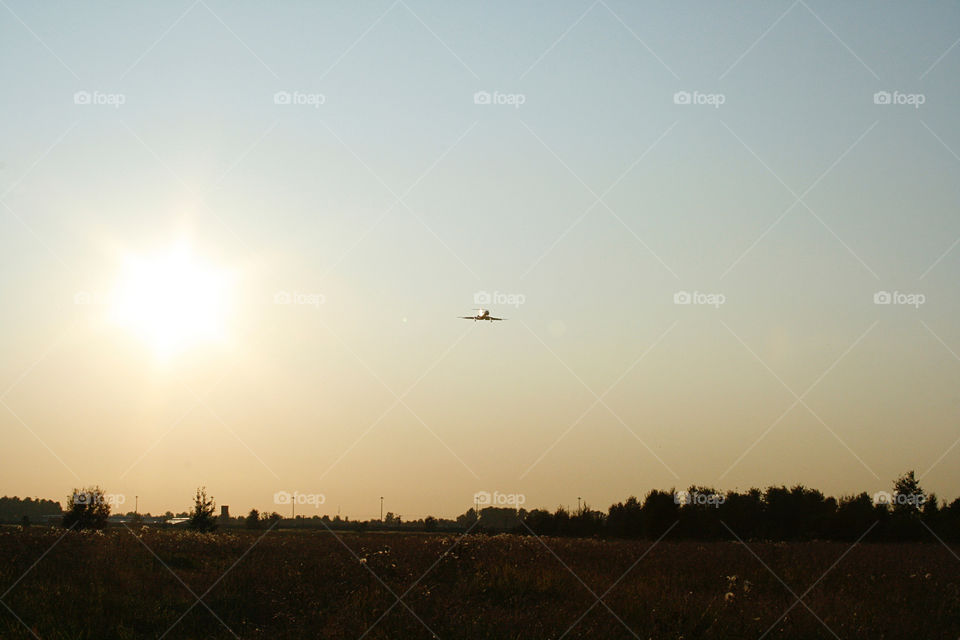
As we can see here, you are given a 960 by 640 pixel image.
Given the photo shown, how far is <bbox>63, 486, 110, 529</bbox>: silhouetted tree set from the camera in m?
41.9

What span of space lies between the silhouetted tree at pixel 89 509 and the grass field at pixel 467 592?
19635 millimetres

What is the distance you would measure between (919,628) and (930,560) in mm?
8797

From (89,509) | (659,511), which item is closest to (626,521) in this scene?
(659,511)

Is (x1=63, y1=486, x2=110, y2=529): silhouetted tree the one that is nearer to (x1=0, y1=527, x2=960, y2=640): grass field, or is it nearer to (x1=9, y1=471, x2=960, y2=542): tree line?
(x1=9, y1=471, x2=960, y2=542): tree line

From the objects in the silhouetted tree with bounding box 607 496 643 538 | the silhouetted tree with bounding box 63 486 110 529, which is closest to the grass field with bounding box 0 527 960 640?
the silhouetted tree with bounding box 63 486 110 529

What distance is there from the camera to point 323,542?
25.9 meters

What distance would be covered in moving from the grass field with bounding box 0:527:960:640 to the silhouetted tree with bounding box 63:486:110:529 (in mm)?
19635

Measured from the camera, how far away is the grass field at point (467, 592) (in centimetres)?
1388

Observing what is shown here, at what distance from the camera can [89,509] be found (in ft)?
138

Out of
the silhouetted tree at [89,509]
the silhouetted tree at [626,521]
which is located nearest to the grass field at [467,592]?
the silhouetted tree at [89,509]

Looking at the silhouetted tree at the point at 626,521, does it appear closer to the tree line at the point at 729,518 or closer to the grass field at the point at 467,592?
the tree line at the point at 729,518

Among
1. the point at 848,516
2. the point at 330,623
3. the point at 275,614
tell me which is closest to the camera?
the point at 330,623

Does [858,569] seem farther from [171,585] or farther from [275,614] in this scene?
[171,585]

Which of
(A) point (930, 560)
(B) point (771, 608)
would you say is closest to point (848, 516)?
(A) point (930, 560)
